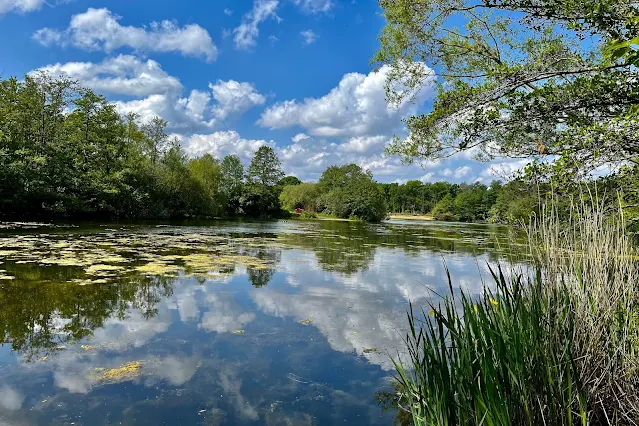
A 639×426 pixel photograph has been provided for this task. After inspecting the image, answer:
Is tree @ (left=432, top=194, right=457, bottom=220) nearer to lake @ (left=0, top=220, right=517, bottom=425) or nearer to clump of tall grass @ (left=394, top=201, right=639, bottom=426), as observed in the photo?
lake @ (left=0, top=220, right=517, bottom=425)

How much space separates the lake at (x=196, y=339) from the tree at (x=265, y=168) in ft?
146

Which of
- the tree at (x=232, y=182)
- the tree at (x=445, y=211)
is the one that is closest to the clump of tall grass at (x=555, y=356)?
the tree at (x=232, y=182)

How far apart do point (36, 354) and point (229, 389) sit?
88.6 inches

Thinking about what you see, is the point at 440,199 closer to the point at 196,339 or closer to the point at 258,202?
the point at 258,202

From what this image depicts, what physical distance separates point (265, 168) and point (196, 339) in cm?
5087

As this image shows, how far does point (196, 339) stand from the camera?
5.01 metres

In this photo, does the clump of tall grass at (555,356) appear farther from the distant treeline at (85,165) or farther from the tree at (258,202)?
the tree at (258,202)

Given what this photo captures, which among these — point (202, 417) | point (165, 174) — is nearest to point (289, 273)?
point (202, 417)

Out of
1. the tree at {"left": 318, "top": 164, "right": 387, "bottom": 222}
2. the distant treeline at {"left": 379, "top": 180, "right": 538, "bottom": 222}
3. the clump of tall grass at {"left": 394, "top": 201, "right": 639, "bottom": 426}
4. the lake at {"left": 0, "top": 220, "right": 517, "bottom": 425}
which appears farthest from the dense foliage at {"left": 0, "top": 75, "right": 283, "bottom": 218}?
the distant treeline at {"left": 379, "top": 180, "right": 538, "bottom": 222}

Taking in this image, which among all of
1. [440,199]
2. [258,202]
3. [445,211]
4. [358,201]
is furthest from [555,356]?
[440,199]

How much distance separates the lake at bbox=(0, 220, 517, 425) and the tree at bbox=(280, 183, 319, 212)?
164 ft

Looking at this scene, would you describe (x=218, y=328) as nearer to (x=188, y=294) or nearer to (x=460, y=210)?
(x=188, y=294)

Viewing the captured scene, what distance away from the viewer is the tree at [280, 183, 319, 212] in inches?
2373

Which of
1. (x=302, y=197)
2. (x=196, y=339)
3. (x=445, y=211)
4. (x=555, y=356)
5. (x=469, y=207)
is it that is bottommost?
(x=196, y=339)
